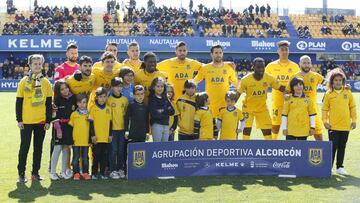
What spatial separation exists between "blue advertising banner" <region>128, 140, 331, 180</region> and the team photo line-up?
0.42 metres

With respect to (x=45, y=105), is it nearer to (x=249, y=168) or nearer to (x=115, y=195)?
(x=115, y=195)

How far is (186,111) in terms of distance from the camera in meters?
8.51

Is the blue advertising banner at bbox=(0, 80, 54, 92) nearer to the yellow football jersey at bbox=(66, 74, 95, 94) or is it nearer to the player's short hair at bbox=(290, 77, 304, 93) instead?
Result: the yellow football jersey at bbox=(66, 74, 95, 94)

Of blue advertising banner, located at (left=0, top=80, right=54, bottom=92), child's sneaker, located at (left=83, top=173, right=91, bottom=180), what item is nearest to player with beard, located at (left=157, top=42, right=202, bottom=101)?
Answer: child's sneaker, located at (left=83, top=173, right=91, bottom=180)

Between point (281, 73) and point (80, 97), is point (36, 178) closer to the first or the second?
point (80, 97)

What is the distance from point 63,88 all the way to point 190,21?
34.9 m

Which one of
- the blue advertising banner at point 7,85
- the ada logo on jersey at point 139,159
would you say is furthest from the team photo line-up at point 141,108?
the blue advertising banner at point 7,85

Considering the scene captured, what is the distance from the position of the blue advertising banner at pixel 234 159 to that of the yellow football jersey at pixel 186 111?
0.63 m

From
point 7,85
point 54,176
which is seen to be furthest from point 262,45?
point 54,176

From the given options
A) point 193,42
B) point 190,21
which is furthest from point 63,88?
point 190,21

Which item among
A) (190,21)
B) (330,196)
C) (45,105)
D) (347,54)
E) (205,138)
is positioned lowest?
(330,196)

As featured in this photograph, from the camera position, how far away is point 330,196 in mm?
7027

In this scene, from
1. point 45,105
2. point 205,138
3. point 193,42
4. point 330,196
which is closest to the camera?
point 330,196

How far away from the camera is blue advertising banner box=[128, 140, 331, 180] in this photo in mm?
7953
